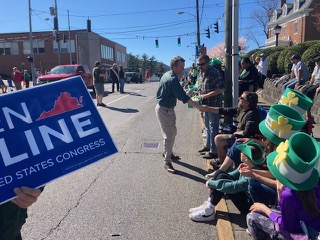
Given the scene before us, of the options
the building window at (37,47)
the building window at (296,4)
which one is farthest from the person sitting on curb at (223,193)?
the building window at (37,47)

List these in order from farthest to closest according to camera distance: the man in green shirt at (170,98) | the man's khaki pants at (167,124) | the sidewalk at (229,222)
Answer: the man's khaki pants at (167,124) < the man in green shirt at (170,98) < the sidewalk at (229,222)

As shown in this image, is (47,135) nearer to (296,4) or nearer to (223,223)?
(223,223)

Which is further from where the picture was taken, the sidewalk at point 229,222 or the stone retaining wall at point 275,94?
the stone retaining wall at point 275,94

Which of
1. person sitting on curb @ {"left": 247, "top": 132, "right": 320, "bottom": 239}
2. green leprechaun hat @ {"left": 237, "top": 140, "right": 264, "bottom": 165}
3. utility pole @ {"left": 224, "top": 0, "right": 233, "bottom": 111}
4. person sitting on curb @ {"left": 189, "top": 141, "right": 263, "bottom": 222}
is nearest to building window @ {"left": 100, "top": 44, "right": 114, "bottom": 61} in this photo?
utility pole @ {"left": 224, "top": 0, "right": 233, "bottom": 111}

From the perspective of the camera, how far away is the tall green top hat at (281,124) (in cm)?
285

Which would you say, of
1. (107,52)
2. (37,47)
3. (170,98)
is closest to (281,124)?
(170,98)

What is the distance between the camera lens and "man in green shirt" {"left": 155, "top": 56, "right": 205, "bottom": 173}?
5.09 m

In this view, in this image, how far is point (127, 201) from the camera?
166 inches

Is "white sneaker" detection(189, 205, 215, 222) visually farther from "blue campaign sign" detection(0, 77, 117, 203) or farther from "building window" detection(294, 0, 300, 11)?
"building window" detection(294, 0, 300, 11)

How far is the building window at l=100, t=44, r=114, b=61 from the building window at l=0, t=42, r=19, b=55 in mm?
14470

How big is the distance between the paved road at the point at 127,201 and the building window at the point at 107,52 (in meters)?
54.7

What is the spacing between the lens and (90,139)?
1.92 m

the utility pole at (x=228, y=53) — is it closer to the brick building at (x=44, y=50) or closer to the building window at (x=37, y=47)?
the brick building at (x=44, y=50)

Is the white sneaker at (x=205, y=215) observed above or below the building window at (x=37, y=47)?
below
